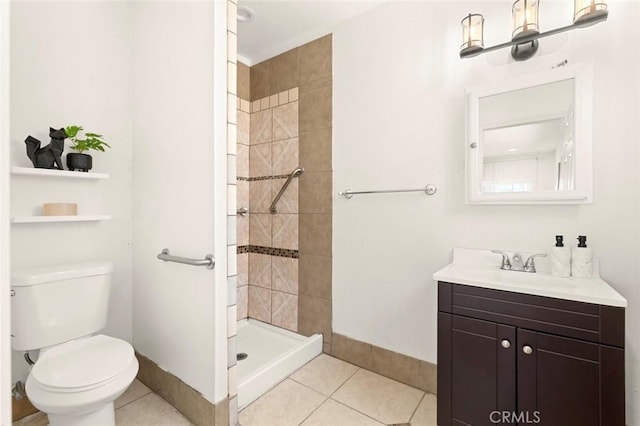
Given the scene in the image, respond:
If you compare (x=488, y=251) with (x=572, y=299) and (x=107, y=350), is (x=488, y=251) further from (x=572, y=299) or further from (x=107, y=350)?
(x=107, y=350)

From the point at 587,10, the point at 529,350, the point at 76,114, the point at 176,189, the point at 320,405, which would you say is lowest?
the point at 320,405

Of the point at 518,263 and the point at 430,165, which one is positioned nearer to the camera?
the point at 518,263

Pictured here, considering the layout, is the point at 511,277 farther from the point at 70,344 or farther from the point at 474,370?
the point at 70,344

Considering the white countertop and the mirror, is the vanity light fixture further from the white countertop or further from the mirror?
the white countertop

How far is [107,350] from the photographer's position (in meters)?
1.44

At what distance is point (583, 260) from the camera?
52.2 inches

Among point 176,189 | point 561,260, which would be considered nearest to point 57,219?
point 176,189

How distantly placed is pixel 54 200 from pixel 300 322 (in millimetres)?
1764

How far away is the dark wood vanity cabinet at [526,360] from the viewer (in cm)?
106

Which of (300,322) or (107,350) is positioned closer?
(107,350)

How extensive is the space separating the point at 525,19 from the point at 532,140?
22.0 inches

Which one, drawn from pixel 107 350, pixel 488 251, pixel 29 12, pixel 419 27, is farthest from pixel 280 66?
pixel 107 350

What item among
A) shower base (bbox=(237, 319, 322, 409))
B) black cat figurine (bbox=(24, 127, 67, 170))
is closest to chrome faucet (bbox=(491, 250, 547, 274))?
shower base (bbox=(237, 319, 322, 409))

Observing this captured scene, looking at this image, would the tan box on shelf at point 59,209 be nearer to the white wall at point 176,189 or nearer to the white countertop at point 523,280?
the white wall at point 176,189
